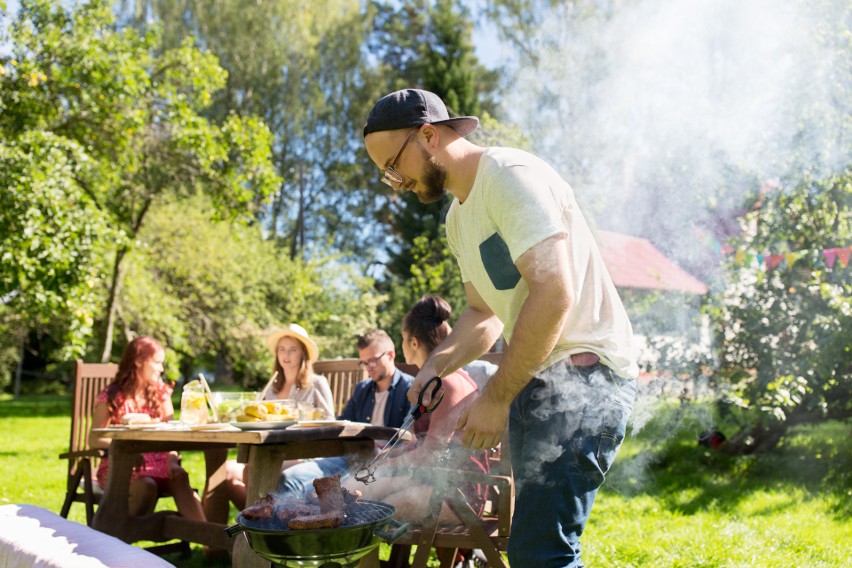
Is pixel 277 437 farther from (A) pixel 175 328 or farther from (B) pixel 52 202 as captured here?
(A) pixel 175 328

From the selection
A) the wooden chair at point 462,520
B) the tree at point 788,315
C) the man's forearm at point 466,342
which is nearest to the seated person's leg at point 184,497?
the wooden chair at point 462,520

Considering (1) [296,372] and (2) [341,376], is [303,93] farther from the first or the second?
(1) [296,372]

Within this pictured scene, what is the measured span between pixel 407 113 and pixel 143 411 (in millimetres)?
2845

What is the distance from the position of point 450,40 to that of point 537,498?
17.6m

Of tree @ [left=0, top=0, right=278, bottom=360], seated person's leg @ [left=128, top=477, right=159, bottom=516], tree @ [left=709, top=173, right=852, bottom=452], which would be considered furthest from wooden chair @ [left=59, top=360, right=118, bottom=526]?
tree @ [left=709, top=173, right=852, bottom=452]

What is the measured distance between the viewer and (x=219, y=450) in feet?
12.6

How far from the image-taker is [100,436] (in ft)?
10.2

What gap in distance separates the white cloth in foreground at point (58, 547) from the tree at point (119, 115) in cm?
501

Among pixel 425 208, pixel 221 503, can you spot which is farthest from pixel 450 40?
pixel 221 503

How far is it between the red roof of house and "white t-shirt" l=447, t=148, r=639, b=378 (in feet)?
12.2

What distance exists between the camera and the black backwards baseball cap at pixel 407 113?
1815 mm

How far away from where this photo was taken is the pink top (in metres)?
3.75

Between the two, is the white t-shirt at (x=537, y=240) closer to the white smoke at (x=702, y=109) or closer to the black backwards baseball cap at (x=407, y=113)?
the black backwards baseball cap at (x=407, y=113)

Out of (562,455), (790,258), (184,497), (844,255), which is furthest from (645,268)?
(562,455)
